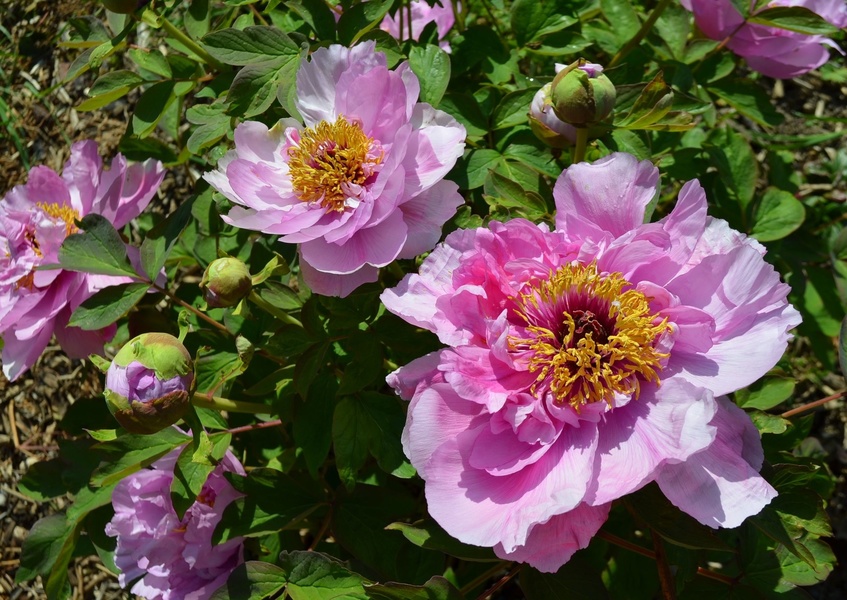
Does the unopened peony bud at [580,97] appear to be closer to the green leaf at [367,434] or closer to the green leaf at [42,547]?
the green leaf at [367,434]

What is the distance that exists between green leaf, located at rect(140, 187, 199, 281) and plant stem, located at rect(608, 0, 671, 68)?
1.06 m

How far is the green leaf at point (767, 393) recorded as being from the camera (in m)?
1.57

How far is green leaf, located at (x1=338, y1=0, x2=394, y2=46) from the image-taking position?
149 cm

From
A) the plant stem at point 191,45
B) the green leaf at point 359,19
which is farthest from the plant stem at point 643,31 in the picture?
the plant stem at point 191,45

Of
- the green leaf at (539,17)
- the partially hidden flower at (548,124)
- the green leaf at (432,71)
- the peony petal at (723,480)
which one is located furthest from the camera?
the green leaf at (539,17)

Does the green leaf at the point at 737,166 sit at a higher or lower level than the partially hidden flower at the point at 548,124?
lower

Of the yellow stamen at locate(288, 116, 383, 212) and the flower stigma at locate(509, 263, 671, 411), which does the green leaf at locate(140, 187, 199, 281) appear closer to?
the yellow stamen at locate(288, 116, 383, 212)

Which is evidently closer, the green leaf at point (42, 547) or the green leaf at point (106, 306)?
the green leaf at point (106, 306)

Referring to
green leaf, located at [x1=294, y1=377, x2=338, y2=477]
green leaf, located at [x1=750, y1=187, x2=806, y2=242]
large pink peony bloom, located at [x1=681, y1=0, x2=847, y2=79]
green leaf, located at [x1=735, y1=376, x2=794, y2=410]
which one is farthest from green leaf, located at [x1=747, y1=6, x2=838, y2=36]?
green leaf, located at [x1=294, y1=377, x2=338, y2=477]

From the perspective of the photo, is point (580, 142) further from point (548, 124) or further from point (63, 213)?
point (63, 213)

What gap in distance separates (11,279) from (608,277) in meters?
1.22

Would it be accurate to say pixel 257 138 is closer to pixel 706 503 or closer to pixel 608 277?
pixel 608 277

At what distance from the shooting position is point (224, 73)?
5.47 feet

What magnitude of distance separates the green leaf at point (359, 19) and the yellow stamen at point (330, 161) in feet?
0.66
